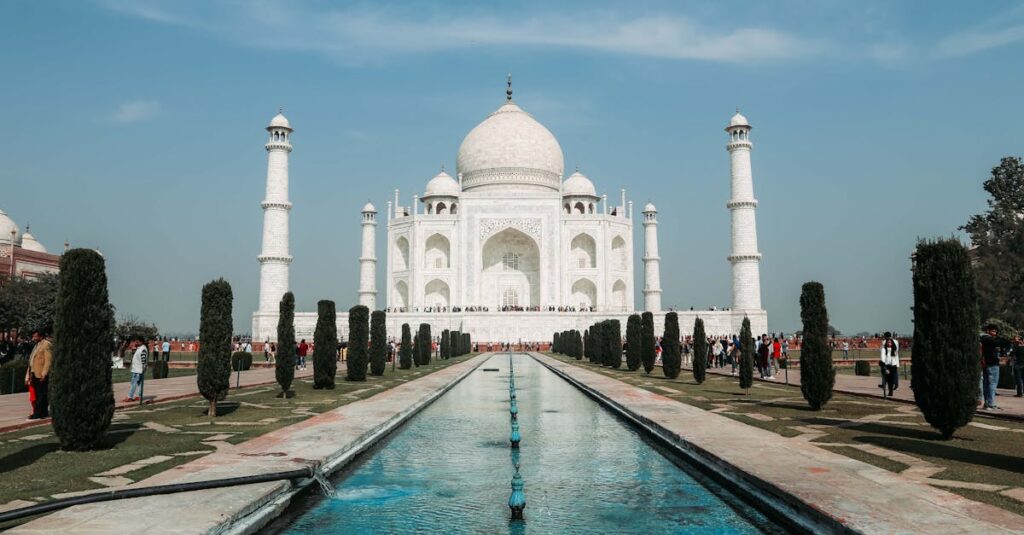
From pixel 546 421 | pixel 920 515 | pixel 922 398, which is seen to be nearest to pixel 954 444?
pixel 922 398

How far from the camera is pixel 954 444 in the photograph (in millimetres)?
7289

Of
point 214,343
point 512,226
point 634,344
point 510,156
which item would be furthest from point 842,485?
point 510,156

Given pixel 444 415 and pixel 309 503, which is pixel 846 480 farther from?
pixel 444 415

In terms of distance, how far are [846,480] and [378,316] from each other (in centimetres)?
1573

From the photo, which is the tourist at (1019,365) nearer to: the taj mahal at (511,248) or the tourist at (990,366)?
the tourist at (990,366)

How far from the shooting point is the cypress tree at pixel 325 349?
14617 millimetres

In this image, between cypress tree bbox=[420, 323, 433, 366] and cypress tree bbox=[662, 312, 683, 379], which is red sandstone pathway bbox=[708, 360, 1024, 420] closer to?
cypress tree bbox=[662, 312, 683, 379]

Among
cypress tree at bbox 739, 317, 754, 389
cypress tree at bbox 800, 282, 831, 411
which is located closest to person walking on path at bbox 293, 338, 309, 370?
cypress tree at bbox 739, 317, 754, 389

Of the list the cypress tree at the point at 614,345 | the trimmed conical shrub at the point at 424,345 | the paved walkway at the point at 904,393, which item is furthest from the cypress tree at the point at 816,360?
the trimmed conical shrub at the point at 424,345

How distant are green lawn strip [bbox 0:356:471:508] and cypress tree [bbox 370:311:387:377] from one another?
5525mm

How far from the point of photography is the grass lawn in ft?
18.4

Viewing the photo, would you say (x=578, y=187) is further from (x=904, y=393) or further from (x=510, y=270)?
(x=904, y=393)

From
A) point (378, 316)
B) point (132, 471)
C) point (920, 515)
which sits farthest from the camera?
point (378, 316)

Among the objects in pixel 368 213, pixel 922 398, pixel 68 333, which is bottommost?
pixel 922 398
